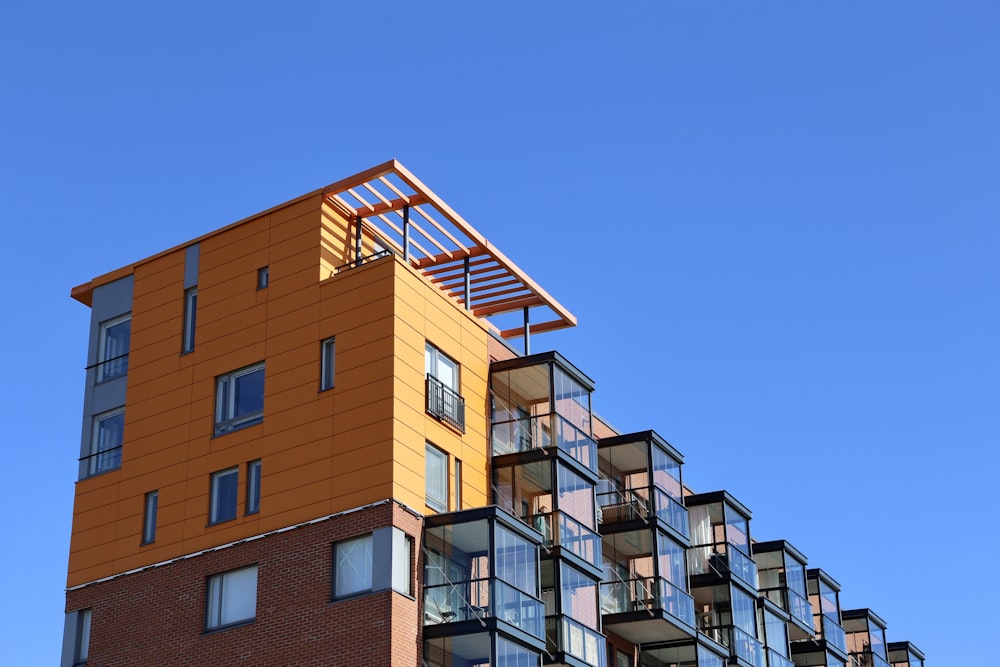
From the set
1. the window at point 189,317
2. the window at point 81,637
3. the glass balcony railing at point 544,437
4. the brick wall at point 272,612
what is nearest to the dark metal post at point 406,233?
the glass balcony railing at point 544,437

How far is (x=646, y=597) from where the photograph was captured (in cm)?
4703

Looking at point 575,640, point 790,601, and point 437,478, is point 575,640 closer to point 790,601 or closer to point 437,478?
point 437,478

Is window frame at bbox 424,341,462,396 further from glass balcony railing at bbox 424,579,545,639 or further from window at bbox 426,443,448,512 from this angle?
glass balcony railing at bbox 424,579,545,639

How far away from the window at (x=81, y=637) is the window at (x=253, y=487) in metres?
6.02

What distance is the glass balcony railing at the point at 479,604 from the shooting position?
3781 cm

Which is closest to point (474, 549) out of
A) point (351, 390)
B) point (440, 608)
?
point (440, 608)

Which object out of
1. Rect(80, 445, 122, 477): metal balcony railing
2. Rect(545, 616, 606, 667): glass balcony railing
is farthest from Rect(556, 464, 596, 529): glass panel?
Rect(80, 445, 122, 477): metal balcony railing

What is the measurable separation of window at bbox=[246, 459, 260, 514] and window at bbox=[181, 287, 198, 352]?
458 cm

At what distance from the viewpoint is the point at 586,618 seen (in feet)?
140

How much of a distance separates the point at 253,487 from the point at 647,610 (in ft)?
42.3

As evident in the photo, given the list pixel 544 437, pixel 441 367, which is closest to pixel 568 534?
pixel 544 437

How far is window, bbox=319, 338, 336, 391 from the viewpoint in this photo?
4034 cm

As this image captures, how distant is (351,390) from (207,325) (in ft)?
19.6

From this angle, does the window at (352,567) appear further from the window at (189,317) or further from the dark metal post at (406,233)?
the window at (189,317)
